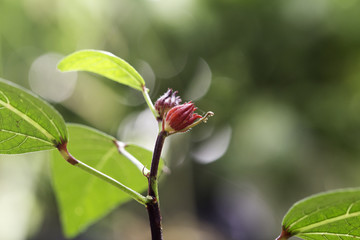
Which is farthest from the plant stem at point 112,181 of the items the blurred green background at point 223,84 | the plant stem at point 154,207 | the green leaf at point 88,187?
the blurred green background at point 223,84

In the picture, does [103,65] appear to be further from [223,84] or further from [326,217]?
[223,84]

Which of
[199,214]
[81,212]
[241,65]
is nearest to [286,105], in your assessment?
[241,65]

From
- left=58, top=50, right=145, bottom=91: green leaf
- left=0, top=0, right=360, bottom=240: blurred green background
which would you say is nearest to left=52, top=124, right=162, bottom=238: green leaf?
left=58, top=50, right=145, bottom=91: green leaf

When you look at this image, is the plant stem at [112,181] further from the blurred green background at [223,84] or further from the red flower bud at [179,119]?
the blurred green background at [223,84]

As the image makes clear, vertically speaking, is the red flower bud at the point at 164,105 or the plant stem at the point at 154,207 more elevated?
the red flower bud at the point at 164,105

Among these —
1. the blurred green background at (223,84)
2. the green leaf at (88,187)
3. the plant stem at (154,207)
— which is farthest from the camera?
the blurred green background at (223,84)

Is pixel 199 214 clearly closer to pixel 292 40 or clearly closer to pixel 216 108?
pixel 216 108
